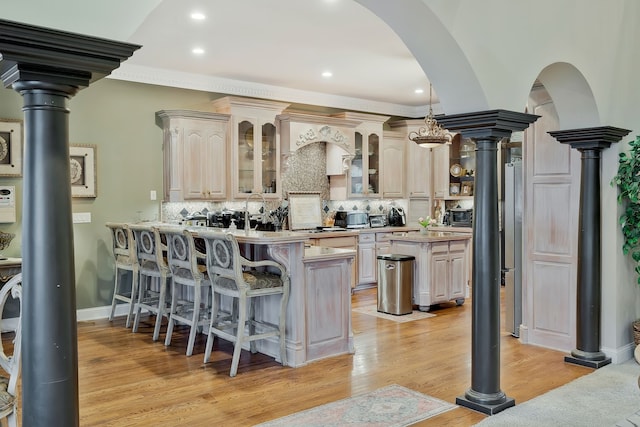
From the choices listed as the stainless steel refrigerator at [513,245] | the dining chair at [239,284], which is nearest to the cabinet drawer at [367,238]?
the stainless steel refrigerator at [513,245]

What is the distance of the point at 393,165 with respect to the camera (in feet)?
30.0

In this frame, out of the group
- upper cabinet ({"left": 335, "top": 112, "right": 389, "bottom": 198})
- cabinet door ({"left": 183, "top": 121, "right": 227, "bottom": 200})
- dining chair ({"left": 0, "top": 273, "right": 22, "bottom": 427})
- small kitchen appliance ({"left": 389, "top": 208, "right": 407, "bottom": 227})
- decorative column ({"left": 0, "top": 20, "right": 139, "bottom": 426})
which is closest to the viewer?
decorative column ({"left": 0, "top": 20, "right": 139, "bottom": 426})

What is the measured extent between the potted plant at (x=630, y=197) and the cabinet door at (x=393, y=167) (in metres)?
4.58

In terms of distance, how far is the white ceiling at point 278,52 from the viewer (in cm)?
485

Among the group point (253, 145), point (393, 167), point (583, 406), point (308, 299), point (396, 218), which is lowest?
point (583, 406)

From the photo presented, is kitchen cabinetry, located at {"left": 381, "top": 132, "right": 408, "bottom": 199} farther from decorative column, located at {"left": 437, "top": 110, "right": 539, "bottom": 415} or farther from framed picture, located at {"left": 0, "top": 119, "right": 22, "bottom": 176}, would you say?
decorative column, located at {"left": 437, "top": 110, "right": 539, "bottom": 415}

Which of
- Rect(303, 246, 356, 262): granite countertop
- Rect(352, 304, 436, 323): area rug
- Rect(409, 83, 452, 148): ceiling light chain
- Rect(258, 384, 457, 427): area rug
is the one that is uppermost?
Rect(409, 83, 452, 148): ceiling light chain

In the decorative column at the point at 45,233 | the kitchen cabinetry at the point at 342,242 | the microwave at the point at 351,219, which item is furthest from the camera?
the microwave at the point at 351,219

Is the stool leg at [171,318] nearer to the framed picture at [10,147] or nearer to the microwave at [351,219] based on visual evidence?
the framed picture at [10,147]

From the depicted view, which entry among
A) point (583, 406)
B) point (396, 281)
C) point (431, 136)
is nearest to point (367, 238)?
point (396, 281)

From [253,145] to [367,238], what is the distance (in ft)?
7.34

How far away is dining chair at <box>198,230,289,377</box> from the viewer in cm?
432

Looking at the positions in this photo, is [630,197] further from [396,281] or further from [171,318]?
[171,318]

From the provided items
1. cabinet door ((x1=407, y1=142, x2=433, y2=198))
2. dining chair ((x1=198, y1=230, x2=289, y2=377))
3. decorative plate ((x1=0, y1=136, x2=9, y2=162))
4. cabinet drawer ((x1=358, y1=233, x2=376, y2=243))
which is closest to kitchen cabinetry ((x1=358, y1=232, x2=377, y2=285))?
cabinet drawer ((x1=358, y1=233, x2=376, y2=243))
